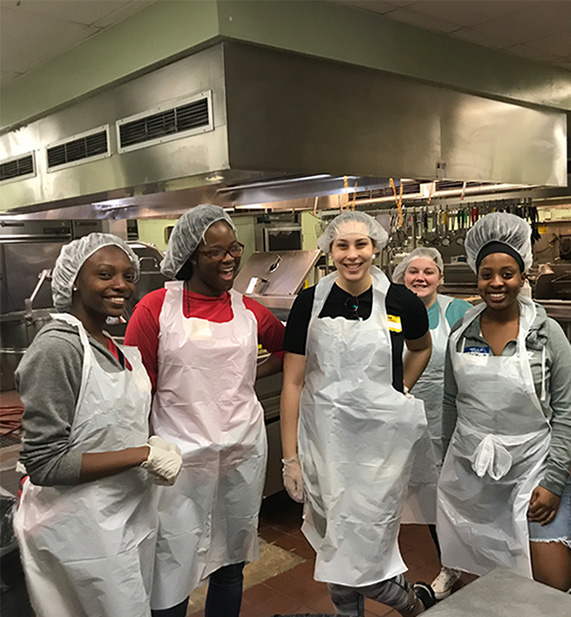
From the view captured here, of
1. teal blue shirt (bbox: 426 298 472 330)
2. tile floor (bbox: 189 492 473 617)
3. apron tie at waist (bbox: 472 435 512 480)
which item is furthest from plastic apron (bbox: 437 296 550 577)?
teal blue shirt (bbox: 426 298 472 330)

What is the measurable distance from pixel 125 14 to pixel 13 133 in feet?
5.09

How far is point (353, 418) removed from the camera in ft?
6.34

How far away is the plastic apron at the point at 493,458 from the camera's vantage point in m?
1.82

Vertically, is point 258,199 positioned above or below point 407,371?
above

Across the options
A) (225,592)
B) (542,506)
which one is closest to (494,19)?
(542,506)

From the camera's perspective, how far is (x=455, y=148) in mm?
3123

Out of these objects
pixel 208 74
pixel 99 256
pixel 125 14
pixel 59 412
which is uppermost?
pixel 125 14

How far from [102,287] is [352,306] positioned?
83cm

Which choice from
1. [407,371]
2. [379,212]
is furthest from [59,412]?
[379,212]

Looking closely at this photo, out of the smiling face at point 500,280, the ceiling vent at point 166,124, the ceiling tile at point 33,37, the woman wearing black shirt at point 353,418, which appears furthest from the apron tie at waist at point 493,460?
the ceiling tile at point 33,37

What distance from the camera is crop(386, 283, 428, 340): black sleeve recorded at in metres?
2.00

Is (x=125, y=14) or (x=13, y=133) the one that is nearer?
(x=125, y=14)

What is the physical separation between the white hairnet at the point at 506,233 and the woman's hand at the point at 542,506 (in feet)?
2.29

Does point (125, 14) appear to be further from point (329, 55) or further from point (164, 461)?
point (164, 461)
